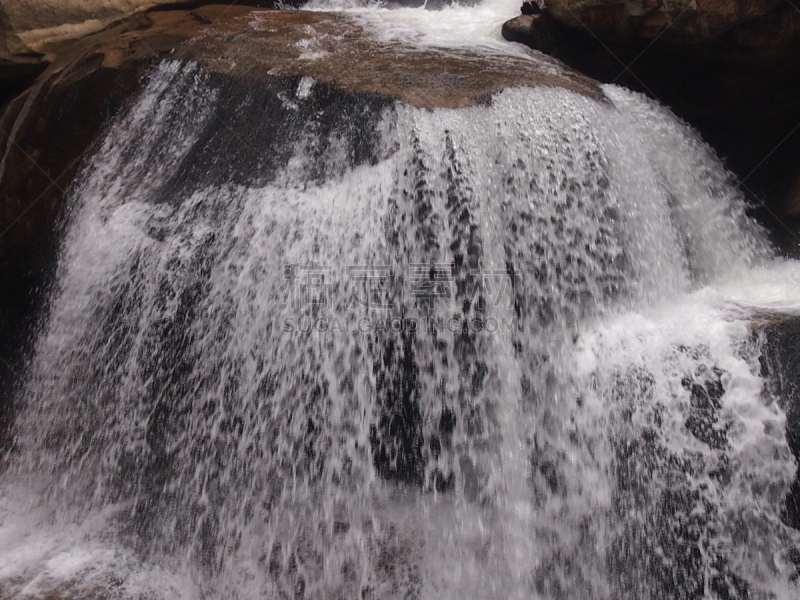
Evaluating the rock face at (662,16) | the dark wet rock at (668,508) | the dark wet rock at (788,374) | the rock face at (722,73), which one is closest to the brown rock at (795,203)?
the rock face at (722,73)

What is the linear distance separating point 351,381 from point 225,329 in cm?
72

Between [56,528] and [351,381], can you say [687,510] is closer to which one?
[351,381]

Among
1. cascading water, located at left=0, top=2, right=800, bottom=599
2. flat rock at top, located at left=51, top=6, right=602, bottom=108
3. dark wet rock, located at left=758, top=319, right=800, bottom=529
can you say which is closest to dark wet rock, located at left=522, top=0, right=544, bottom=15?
flat rock at top, located at left=51, top=6, right=602, bottom=108

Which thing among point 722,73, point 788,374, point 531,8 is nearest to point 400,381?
point 788,374

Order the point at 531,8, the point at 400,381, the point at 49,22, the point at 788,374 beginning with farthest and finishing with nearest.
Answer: the point at 531,8, the point at 49,22, the point at 400,381, the point at 788,374

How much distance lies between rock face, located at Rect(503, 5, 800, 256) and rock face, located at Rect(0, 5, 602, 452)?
50 cm

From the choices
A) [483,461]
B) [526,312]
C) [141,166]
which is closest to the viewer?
[483,461]

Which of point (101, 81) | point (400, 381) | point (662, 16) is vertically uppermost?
point (662, 16)

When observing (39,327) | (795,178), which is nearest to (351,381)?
(39,327)

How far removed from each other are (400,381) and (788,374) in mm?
1681

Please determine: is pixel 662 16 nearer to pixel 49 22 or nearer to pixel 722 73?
pixel 722 73

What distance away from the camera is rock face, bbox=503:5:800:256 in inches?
130

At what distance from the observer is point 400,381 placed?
8.67 ft

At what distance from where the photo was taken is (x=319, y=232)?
275cm
